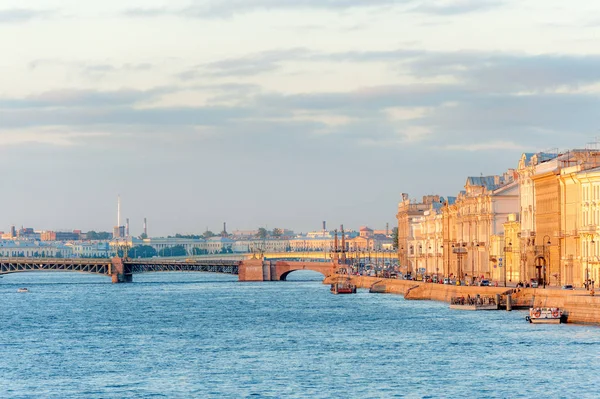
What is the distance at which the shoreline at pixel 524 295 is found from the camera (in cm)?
7638

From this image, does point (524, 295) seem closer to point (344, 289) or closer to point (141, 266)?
point (344, 289)

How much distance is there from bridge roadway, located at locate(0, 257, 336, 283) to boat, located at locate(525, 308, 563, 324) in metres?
107

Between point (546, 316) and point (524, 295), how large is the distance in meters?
14.4

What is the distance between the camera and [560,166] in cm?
10244

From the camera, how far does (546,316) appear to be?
78625 mm

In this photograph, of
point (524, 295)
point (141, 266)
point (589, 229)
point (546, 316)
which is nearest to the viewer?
point (546, 316)

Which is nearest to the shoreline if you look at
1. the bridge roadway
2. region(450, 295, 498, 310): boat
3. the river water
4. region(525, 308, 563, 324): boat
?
region(525, 308, 563, 324): boat

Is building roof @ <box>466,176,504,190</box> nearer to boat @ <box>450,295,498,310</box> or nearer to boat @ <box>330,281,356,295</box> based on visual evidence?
boat @ <box>330,281,356,295</box>

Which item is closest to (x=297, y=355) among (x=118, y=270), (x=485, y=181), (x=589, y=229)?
(x=589, y=229)

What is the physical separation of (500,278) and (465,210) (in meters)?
21.2

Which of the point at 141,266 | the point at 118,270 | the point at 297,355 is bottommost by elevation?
the point at 297,355

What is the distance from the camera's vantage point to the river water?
55.4 metres

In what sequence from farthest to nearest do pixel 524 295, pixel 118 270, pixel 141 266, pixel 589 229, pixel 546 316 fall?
1. pixel 141 266
2. pixel 118 270
3. pixel 524 295
4. pixel 589 229
5. pixel 546 316

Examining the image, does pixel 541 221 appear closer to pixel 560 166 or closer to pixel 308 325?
pixel 560 166
